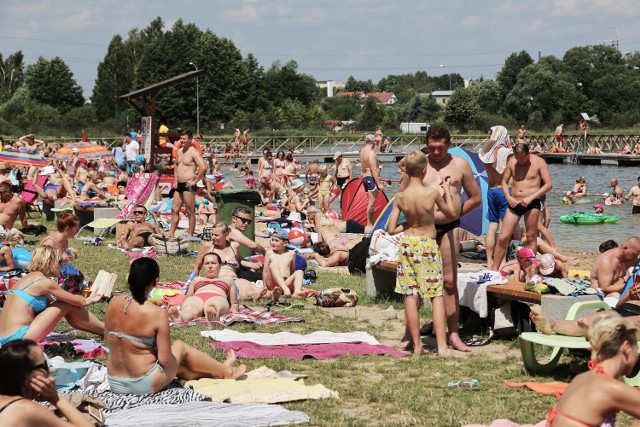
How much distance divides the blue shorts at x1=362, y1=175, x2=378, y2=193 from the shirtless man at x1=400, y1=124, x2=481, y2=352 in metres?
8.41

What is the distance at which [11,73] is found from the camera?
295 feet

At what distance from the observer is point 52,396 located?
13.5 feet

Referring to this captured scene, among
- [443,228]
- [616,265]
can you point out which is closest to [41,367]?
[443,228]

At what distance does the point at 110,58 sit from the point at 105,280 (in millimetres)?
80243

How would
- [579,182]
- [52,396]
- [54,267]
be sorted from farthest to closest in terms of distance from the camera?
[579,182] → [54,267] → [52,396]

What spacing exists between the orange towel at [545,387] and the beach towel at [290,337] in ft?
5.13

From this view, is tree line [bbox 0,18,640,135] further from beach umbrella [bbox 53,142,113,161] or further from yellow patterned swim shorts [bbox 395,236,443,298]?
yellow patterned swim shorts [bbox 395,236,443,298]

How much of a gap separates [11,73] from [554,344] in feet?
298

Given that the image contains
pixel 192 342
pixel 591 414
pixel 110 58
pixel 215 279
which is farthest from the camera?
pixel 110 58

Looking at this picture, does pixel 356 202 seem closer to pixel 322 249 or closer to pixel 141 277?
pixel 322 249

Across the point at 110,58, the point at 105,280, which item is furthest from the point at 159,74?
Result: the point at 105,280

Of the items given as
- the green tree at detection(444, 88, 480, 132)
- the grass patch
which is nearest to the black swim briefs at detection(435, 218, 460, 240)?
the grass patch

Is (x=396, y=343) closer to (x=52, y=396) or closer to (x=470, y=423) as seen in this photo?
(x=470, y=423)

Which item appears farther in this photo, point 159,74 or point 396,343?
point 159,74
